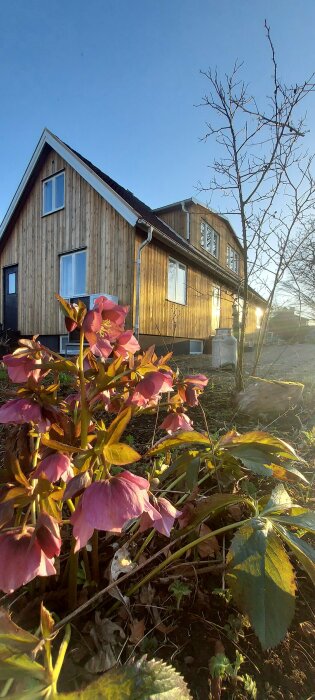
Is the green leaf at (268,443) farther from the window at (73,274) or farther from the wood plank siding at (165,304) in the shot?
the window at (73,274)

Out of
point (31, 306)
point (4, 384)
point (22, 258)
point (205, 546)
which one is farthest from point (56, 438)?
point (22, 258)

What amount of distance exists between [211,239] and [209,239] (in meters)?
0.25

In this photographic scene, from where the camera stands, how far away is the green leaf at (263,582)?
2.15 ft

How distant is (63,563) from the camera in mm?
1070

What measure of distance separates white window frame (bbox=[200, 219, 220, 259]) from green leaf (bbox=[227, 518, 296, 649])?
522 inches

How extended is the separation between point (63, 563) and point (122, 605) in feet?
0.82

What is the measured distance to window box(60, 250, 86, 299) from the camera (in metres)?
10.2

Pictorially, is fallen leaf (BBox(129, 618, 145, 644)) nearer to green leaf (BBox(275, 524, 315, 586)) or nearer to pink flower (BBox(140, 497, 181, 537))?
pink flower (BBox(140, 497, 181, 537))

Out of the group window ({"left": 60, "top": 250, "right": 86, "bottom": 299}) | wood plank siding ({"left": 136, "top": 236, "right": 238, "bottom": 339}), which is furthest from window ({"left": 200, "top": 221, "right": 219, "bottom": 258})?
window ({"left": 60, "top": 250, "right": 86, "bottom": 299})

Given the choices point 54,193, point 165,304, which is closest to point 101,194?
point 54,193

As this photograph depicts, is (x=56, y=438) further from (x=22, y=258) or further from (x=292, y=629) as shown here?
(x=22, y=258)

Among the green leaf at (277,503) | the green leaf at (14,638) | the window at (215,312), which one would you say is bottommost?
the green leaf at (14,638)

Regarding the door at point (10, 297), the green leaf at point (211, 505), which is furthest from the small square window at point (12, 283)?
the green leaf at point (211, 505)

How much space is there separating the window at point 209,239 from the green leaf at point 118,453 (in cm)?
1341
